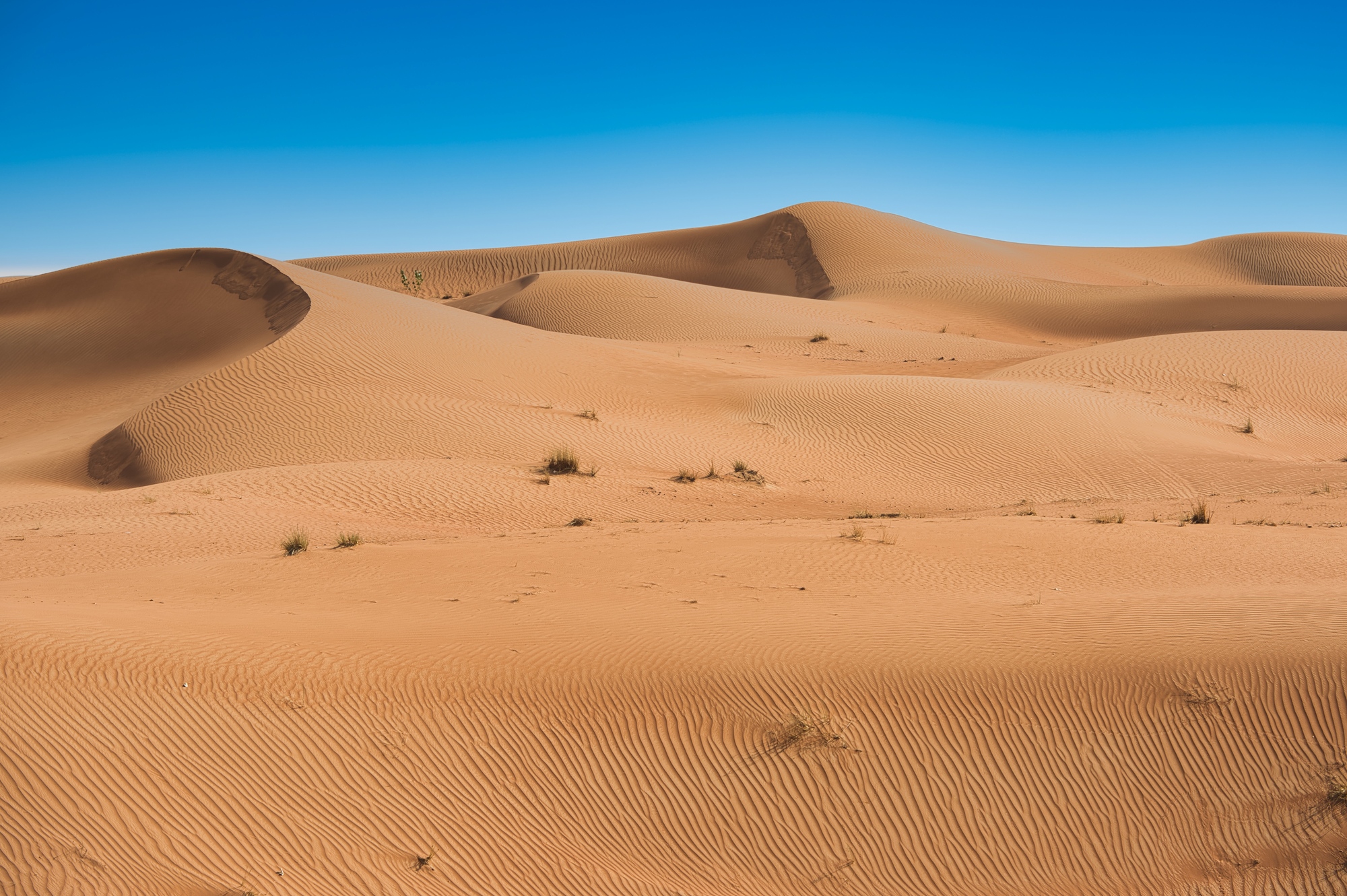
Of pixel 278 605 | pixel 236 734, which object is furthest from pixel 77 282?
pixel 236 734

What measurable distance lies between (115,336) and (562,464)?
62.4ft

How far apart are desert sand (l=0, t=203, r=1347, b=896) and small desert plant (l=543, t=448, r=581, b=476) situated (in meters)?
0.18

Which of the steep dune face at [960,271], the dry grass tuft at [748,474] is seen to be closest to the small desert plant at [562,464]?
the dry grass tuft at [748,474]

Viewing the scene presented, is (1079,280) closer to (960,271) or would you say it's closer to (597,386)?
(960,271)

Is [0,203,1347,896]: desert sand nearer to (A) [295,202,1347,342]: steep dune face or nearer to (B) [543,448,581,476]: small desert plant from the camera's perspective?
(B) [543,448,581,476]: small desert plant

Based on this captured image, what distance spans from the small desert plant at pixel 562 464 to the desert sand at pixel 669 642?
0.60 feet

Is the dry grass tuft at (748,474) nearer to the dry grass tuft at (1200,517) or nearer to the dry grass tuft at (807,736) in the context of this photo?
the dry grass tuft at (1200,517)

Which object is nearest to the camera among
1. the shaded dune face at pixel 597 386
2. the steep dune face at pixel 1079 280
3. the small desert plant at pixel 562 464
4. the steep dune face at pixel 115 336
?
the small desert plant at pixel 562 464

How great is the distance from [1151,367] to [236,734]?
933 inches

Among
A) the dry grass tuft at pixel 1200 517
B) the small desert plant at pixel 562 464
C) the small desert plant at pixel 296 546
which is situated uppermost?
the small desert plant at pixel 562 464

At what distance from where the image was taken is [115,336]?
2789 centimetres

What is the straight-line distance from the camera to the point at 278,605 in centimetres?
808

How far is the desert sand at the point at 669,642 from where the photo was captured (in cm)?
522

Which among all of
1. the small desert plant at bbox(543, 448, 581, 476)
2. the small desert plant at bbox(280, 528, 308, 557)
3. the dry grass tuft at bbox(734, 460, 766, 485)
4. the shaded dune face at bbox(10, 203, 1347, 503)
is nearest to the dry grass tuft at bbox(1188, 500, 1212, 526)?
the shaded dune face at bbox(10, 203, 1347, 503)
